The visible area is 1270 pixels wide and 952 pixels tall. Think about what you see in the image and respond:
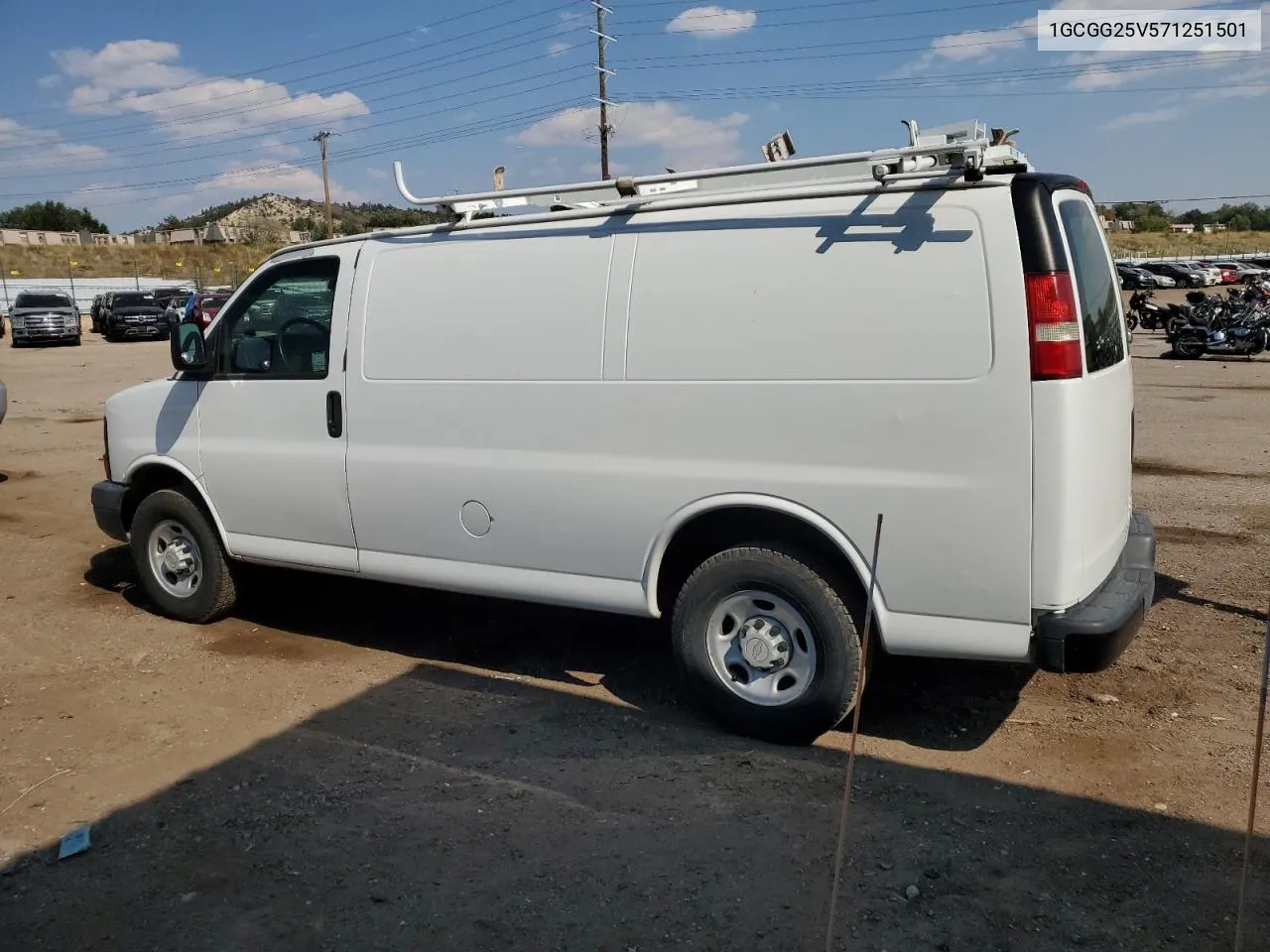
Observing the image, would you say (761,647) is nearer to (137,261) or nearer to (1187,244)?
(137,261)

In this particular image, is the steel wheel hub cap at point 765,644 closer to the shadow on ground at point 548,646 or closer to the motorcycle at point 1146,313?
the shadow on ground at point 548,646

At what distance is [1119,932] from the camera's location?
3.13 meters

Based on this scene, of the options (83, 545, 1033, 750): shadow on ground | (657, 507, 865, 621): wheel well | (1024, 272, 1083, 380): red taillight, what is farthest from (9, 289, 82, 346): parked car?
(1024, 272, 1083, 380): red taillight

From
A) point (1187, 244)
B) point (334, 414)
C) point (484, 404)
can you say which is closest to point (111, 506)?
point (334, 414)

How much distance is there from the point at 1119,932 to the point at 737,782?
4.72 feet

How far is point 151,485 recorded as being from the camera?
21.2 ft

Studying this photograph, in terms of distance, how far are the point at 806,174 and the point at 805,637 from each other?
6.43 feet

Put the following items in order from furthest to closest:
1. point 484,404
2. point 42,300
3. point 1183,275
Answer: point 1183,275
point 42,300
point 484,404

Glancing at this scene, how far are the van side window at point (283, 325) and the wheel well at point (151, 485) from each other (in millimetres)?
777

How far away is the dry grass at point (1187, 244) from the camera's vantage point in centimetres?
7531

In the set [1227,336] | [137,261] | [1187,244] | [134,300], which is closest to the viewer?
[1227,336]

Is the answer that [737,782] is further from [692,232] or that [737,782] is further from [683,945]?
[692,232]

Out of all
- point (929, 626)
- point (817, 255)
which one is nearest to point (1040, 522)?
point (929, 626)

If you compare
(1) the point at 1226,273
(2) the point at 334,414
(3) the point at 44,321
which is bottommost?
(2) the point at 334,414
